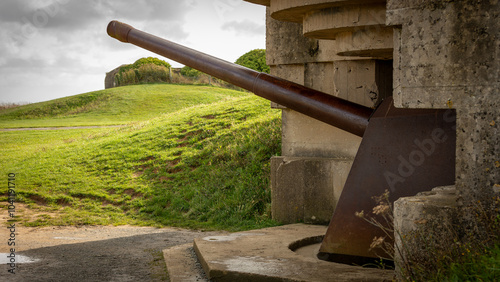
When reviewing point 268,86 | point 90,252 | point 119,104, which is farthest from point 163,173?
point 119,104

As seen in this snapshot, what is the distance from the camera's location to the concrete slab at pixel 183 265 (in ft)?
16.4

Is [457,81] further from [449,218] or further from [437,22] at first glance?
[449,218]

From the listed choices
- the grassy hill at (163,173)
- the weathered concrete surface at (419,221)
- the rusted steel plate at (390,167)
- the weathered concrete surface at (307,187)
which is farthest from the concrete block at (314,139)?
the weathered concrete surface at (419,221)

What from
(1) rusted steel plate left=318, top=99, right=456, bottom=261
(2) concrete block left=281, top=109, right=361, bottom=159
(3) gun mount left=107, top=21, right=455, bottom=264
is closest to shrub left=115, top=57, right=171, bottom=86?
(2) concrete block left=281, top=109, right=361, bottom=159

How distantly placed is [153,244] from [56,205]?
384 centimetres

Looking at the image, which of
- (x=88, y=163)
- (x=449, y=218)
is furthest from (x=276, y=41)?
(x=88, y=163)

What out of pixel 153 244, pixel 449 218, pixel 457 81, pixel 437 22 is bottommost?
pixel 153 244

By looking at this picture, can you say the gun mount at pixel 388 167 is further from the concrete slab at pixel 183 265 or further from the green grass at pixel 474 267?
the green grass at pixel 474 267

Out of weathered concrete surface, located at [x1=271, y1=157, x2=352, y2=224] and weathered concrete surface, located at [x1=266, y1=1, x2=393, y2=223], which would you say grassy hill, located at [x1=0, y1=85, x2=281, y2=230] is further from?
weathered concrete surface, located at [x1=266, y1=1, x2=393, y2=223]

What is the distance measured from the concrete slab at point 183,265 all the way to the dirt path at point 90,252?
113mm

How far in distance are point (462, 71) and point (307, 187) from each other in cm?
395

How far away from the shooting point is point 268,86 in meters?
6.58

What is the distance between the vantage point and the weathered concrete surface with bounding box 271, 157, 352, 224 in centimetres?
723

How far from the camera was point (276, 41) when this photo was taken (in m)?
7.73
